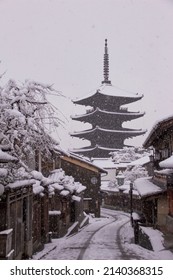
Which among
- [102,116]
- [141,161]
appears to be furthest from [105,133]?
[141,161]

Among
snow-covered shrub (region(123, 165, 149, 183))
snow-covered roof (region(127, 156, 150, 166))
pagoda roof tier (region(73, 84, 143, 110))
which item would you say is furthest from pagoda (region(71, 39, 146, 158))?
snow-covered shrub (region(123, 165, 149, 183))

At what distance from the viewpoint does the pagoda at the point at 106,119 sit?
24844mm

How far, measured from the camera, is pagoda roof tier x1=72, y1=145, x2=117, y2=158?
25.7 metres

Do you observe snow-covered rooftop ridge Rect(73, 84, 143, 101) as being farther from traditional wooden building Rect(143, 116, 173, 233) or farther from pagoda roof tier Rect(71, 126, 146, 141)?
traditional wooden building Rect(143, 116, 173, 233)

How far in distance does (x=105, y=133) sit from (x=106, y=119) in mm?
1310

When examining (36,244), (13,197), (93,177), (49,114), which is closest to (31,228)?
(36,244)

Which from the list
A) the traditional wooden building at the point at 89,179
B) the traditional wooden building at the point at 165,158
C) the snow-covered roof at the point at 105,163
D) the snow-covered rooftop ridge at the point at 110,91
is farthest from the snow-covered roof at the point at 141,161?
the traditional wooden building at the point at 165,158

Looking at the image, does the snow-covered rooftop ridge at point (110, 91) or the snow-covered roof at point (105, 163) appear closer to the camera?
the snow-covered rooftop ridge at point (110, 91)

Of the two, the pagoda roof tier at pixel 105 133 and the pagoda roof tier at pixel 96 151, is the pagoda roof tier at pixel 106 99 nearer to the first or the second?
the pagoda roof tier at pixel 105 133

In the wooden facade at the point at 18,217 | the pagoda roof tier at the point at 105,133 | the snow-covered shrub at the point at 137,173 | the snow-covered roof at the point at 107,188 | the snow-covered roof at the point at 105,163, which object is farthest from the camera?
the snow-covered roof at the point at 107,188

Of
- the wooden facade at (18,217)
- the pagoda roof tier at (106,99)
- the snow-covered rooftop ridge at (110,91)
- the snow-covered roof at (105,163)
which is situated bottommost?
the wooden facade at (18,217)

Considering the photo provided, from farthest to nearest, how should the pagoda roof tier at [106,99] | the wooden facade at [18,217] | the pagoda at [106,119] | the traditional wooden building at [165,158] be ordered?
the pagoda roof tier at [106,99], the pagoda at [106,119], the traditional wooden building at [165,158], the wooden facade at [18,217]

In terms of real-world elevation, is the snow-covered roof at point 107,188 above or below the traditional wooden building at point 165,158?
below

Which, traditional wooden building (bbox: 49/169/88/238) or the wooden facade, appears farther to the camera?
traditional wooden building (bbox: 49/169/88/238)
